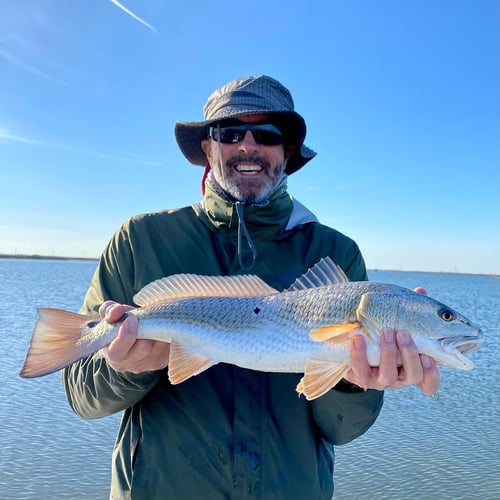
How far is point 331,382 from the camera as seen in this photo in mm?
3604

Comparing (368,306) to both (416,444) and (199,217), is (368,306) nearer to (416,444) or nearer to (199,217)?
(199,217)

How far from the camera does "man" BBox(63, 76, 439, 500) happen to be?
3598mm

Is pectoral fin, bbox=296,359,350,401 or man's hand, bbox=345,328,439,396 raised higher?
man's hand, bbox=345,328,439,396

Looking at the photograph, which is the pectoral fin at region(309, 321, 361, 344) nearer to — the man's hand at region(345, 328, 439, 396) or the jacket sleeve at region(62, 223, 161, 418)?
the man's hand at region(345, 328, 439, 396)

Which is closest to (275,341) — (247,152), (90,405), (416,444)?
(90,405)

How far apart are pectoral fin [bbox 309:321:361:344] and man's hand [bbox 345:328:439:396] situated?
3.1 inches

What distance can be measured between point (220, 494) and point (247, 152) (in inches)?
116

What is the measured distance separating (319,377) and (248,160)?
2.17m

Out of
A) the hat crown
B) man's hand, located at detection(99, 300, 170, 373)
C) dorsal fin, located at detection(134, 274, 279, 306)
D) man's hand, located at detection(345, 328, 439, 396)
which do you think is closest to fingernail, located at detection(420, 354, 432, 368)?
man's hand, located at detection(345, 328, 439, 396)

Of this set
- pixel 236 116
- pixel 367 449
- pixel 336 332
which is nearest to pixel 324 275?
pixel 336 332

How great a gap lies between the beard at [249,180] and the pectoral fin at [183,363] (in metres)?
1.52

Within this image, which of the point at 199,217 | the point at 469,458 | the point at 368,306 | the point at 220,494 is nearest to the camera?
the point at 220,494

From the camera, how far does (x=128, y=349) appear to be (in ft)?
12.3

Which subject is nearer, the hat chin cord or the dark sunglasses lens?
the hat chin cord
